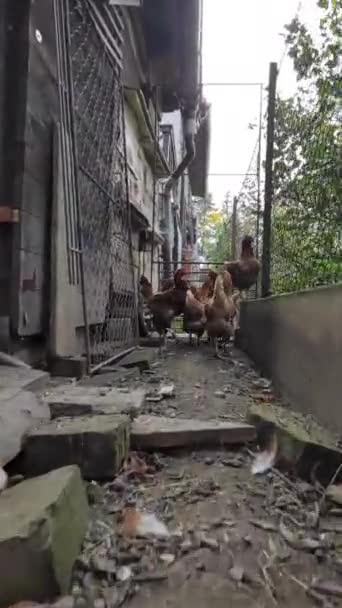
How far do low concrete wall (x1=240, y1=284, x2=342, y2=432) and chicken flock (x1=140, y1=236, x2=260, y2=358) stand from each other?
51.3 inches

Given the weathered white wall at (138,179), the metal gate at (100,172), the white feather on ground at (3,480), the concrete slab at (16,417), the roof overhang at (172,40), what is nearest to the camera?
the white feather on ground at (3,480)

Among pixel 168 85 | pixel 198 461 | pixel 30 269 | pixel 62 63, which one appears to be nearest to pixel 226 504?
pixel 198 461

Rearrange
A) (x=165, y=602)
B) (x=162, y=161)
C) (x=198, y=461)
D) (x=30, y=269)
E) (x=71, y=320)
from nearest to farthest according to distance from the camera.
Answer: (x=165, y=602)
(x=198, y=461)
(x=30, y=269)
(x=71, y=320)
(x=162, y=161)

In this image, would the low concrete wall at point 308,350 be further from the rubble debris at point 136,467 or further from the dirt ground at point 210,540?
the rubble debris at point 136,467

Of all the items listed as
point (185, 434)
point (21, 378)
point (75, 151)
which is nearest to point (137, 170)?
point (75, 151)

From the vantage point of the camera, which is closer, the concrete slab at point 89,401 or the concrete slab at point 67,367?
the concrete slab at point 89,401

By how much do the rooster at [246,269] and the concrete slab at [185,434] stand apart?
3.65 metres

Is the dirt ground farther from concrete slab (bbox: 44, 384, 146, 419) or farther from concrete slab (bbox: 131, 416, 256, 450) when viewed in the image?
concrete slab (bbox: 44, 384, 146, 419)

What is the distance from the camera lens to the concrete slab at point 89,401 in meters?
1.92

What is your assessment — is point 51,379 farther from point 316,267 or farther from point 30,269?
point 316,267

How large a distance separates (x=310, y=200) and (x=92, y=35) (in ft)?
6.79

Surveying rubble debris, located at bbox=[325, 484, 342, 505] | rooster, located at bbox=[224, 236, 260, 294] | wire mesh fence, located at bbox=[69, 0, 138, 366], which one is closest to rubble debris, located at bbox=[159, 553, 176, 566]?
rubble debris, located at bbox=[325, 484, 342, 505]

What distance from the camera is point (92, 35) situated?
3582 mm

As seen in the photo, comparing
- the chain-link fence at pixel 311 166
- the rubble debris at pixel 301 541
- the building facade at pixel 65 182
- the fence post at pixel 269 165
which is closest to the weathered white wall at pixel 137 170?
the building facade at pixel 65 182
